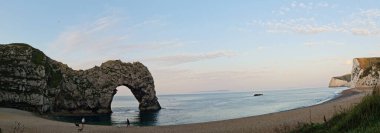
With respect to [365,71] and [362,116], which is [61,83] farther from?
[365,71]

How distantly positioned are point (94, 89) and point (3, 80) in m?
22.0

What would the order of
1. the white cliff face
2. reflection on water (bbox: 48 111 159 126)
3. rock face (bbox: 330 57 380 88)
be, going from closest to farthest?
reflection on water (bbox: 48 111 159 126), rock face (bbox: 330 57 380 88), the white cliff face

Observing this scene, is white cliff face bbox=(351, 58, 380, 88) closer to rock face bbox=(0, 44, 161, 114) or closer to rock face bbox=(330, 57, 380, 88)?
rock face bbox=(330, 57, 380, 88)

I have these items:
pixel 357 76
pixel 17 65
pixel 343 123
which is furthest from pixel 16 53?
pixel 357 76

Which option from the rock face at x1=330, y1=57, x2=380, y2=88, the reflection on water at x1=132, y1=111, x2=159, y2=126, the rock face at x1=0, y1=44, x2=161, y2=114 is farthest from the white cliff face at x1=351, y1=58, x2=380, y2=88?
the reflection on water at x1=132, y1=111, x2=159, y2=126

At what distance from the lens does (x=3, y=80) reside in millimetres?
81000

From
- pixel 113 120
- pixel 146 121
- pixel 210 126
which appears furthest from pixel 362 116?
pixel 113 120

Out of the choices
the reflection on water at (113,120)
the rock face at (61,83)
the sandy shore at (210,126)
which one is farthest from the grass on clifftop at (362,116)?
the rock face at (61,83)

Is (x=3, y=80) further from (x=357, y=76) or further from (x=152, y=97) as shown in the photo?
(x=357, y=76)

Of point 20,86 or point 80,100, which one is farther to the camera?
point 80,100

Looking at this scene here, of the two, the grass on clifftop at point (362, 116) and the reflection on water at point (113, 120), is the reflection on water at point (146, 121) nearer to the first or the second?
the reflection on water at point (113, 120)

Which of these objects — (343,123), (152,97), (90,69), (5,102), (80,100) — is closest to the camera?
(343,123)

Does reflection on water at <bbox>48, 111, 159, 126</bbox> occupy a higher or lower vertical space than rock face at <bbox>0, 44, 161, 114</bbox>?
lower

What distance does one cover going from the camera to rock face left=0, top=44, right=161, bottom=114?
81.8 metres
